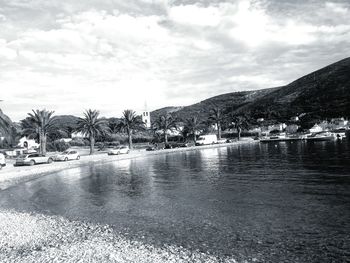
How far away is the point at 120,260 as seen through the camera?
36.0 ft

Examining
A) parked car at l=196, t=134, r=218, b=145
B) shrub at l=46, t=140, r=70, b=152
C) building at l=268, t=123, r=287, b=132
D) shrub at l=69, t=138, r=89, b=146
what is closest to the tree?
parked car at l=196, t=134, r=218, b=145

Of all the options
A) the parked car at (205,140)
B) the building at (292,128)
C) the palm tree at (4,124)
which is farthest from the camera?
the building at (292,128)

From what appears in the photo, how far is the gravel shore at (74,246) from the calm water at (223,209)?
826mm

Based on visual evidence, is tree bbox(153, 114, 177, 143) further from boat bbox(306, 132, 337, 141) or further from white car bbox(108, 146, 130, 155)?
boat bbox(306, 132, 337, 141)

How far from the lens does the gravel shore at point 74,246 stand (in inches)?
439

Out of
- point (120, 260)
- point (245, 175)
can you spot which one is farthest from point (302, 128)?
point (120, 260)

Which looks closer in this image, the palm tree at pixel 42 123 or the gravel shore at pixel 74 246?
the gravel shore at pixel 74 246

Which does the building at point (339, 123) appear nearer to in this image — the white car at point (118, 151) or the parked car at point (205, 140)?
the parked car at point (205, 140)

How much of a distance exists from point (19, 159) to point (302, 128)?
13279 cm

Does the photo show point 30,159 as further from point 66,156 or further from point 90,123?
point 90,123

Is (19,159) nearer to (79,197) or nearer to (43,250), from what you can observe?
(79,197)

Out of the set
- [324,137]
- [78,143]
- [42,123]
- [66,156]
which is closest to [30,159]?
[66,156]

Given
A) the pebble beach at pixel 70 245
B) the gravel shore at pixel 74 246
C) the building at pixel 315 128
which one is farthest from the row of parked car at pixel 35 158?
the building at pixel 315 128

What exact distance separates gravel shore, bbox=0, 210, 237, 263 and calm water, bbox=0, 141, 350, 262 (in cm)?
83
